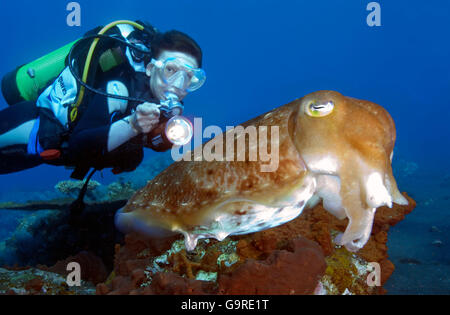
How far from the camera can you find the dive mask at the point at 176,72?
4.34 m

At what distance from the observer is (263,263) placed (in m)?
1.55

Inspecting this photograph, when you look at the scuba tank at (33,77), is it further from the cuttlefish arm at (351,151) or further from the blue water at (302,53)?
the blue water at (302,53)

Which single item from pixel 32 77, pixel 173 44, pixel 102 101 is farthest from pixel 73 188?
pixel 173 44

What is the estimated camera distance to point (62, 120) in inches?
155

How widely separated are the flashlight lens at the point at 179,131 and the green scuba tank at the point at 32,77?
2.89 m

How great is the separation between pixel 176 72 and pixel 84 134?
1.92m

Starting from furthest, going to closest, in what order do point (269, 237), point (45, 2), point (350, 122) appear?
1. point (45, 2)
2. point (269, 237)
3. point (350, 122)

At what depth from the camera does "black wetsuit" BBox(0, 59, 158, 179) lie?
3.58 metres

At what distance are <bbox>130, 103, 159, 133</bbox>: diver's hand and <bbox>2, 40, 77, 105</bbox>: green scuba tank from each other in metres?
2.39

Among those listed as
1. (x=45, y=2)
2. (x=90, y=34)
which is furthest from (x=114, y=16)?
(x=90, y=34)

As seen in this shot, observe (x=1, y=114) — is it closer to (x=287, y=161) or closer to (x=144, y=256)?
(x=144, y=256)

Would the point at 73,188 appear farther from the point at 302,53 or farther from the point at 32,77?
the point at 302,53

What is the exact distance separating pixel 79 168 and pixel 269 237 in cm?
340

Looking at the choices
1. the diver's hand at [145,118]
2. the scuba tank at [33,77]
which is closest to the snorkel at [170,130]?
the diver's hand at [145,118]
